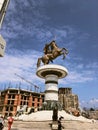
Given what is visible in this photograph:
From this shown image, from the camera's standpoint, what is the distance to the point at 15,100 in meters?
78.8

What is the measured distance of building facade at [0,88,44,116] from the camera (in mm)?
77125

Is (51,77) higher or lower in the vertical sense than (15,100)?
higher

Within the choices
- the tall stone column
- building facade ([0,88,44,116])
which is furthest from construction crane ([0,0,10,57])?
building facade ([0,88,44,116])

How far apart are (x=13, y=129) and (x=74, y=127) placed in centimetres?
534

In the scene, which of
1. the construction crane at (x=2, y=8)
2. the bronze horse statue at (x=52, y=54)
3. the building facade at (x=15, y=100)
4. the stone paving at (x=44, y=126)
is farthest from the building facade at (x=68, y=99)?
the construction crane at (x=2, y=8)

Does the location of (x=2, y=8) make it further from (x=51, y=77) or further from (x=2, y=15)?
(x=51, y=77)

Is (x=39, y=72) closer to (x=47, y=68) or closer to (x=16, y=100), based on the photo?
(x=47, y=68)

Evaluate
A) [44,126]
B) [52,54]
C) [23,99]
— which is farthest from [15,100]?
[44,126]

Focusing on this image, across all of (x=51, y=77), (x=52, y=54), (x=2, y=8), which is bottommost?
(x=2, y=8)

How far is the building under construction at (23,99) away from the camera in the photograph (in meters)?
77.6

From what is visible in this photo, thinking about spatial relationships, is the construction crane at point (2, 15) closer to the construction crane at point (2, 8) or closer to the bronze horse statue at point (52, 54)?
the construction crane at point (2, 8)

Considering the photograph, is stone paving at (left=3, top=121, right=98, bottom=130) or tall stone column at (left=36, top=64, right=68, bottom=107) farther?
tall stone column at (left=36, top=64, right=68, bottom=107)

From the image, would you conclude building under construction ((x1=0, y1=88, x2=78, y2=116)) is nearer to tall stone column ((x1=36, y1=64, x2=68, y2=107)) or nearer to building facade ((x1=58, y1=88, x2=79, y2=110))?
building facade ((x1=58, y1=88, x2=79, y2=110))

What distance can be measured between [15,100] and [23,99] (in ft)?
11.9
